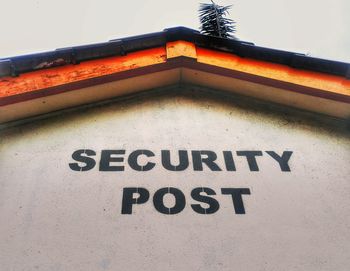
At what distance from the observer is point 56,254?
273 centimetres

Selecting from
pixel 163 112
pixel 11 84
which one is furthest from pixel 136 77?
pixel 11 84

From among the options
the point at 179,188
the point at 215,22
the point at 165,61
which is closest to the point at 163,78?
the point at 165,61

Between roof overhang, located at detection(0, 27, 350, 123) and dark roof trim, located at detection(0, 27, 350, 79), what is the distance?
0.03 meters

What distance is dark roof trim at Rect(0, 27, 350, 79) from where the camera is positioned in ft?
11.2

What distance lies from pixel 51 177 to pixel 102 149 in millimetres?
507

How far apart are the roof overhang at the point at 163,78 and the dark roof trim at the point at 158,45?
0.03 m

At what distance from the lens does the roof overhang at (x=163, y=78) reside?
11.4 feet

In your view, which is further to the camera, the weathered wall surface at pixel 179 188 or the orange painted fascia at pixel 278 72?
the orange painted fascia at pixel 278 72

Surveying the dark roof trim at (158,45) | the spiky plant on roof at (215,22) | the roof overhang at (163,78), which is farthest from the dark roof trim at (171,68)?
the spiky plant on roof at (215,22)

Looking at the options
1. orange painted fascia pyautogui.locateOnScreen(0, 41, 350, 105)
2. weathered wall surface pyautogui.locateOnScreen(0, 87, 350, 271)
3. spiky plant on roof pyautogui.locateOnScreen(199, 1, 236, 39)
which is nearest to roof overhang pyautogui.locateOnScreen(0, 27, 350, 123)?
orange painted fascia pyautogui.locateOnScreen(0, 41, 350, 105)

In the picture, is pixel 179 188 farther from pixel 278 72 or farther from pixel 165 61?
pixel 278 72

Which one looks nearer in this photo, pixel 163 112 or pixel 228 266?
pixel 228 266

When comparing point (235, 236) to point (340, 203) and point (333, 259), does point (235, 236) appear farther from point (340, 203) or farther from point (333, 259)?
point (340, 203)

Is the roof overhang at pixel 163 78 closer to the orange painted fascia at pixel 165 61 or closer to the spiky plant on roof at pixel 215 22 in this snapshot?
the orange painted fascia at pixel 165 61
